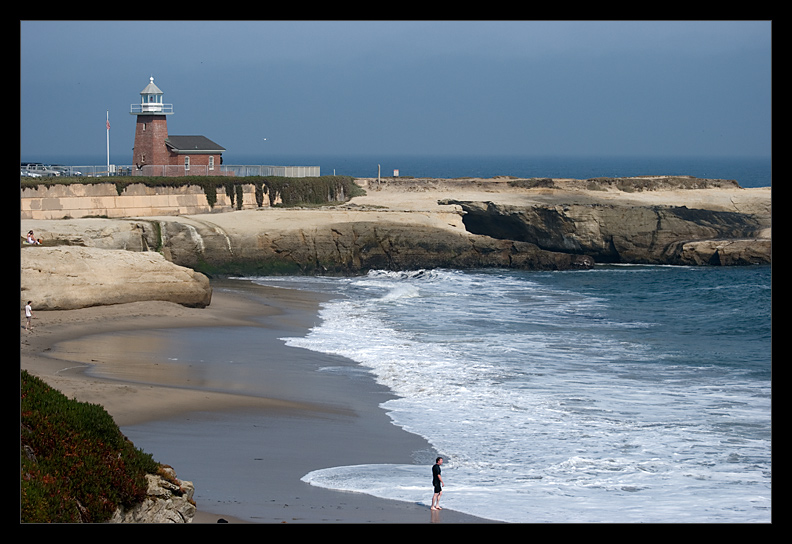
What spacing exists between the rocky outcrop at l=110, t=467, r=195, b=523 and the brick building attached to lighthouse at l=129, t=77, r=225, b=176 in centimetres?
3785

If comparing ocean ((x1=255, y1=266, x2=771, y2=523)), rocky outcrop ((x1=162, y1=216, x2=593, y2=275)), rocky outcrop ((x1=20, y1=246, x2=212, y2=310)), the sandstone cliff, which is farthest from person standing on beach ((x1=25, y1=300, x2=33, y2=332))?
rocky outcrop ((x1=162, y1=216, x2=593, y2=275))

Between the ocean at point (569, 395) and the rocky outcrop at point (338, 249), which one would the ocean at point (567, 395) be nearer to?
the ocean at point (569, 395)

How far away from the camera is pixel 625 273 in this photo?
122 ft

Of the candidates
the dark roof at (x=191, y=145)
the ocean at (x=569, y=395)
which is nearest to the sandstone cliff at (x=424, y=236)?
the ocean at (x=569, y=395)

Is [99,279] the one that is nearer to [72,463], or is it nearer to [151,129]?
[72,463]

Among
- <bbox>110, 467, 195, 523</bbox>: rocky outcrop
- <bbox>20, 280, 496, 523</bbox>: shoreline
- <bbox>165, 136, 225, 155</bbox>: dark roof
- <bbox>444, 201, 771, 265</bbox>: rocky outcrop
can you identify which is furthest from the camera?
<bbox>165, 136, 225, 155</bbox>: dark roof

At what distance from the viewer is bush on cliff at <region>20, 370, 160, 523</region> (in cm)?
668

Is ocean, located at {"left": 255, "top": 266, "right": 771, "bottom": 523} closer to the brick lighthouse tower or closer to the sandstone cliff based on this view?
the sandstone cliff

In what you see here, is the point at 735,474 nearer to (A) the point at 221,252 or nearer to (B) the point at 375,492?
(B) the point at 375,492

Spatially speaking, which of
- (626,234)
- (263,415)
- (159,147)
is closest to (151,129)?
(159,147)
